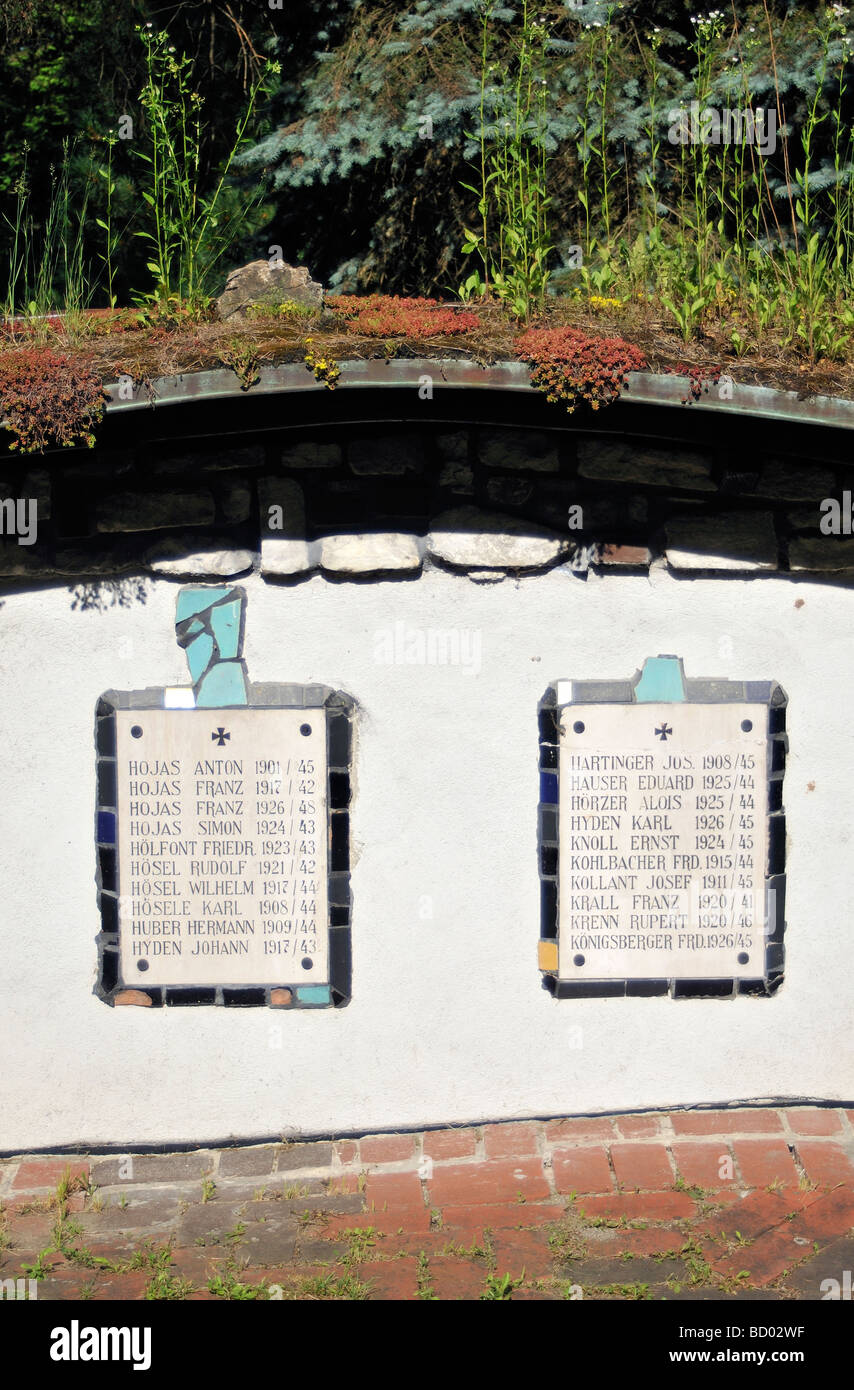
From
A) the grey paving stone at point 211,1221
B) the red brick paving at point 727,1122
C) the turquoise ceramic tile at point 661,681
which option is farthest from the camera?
the red brick paving at point 727,1122

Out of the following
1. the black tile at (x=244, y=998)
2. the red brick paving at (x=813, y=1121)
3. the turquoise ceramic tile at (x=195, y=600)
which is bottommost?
the red brick paving at (x=813, y=1121)

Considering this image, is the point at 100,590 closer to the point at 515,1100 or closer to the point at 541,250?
the point at 541,250

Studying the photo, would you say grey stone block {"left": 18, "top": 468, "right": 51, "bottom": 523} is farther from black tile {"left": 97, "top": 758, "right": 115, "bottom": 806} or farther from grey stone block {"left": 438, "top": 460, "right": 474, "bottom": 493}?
grey stone block {"left": 438, "top": 460, "right": 474, "bottom": 493}

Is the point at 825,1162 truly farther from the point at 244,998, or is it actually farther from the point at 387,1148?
the point at 244,998

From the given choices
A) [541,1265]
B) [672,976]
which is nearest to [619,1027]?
[672,976]

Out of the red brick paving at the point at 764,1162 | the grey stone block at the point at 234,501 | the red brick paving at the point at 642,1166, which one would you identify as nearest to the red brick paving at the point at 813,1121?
the red brick paving at the point at 764,1162

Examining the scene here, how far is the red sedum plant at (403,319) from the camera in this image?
3.60 m

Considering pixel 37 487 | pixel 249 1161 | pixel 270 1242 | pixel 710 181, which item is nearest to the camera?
pixel 270 1242

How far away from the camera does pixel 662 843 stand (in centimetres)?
406

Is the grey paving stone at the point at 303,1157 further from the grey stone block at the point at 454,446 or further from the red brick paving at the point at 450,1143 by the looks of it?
the grey stone block at the point at 454,446

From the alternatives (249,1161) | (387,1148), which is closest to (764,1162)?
(387,1148)

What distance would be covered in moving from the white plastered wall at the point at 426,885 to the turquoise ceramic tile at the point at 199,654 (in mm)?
55

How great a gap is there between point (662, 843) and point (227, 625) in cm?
167

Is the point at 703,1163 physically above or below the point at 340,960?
below
